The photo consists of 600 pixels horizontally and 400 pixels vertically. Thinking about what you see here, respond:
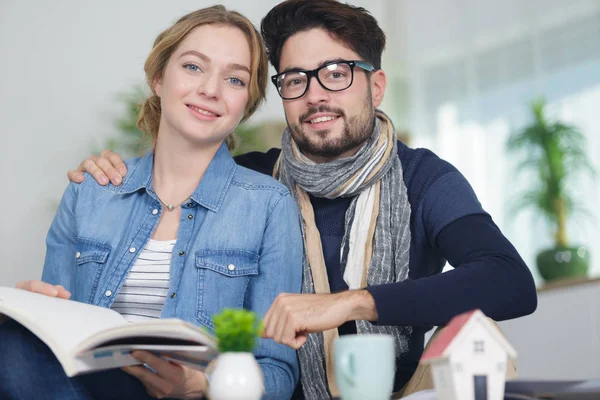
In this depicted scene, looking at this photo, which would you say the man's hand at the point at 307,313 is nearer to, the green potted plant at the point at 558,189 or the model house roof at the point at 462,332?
the model house roof at the point at 462,332

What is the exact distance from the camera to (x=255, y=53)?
1743 millimetres

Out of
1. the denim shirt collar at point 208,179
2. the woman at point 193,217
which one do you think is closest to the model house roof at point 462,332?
the woman at point 193,217

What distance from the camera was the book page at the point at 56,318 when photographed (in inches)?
36.5

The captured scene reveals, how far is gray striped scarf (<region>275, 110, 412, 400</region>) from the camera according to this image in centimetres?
169

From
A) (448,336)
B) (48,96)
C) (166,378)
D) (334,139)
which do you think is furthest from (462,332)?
(48,96)

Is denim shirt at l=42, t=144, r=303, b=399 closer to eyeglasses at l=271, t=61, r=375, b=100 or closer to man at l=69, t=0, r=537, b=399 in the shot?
man at l=69, t=0, r=537, b=399

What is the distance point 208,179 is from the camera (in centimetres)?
169

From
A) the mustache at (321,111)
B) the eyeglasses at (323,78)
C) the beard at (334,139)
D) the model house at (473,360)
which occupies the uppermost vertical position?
the eyeglasses at (323,78)

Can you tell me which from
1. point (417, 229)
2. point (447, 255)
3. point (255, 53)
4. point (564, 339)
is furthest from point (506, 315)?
point (564, 339)

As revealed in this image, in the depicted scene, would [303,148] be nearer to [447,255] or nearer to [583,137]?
[447,255]

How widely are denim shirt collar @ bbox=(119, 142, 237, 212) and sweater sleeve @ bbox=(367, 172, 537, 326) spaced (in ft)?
1.64

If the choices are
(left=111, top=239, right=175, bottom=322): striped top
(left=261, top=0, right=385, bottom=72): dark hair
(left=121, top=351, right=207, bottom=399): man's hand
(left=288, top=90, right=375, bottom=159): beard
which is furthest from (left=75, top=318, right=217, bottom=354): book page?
(left=261, top=0, right=385, bottom=72): dark hair

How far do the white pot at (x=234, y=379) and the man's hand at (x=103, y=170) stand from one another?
39.6 inches

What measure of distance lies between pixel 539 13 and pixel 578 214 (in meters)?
1.11
